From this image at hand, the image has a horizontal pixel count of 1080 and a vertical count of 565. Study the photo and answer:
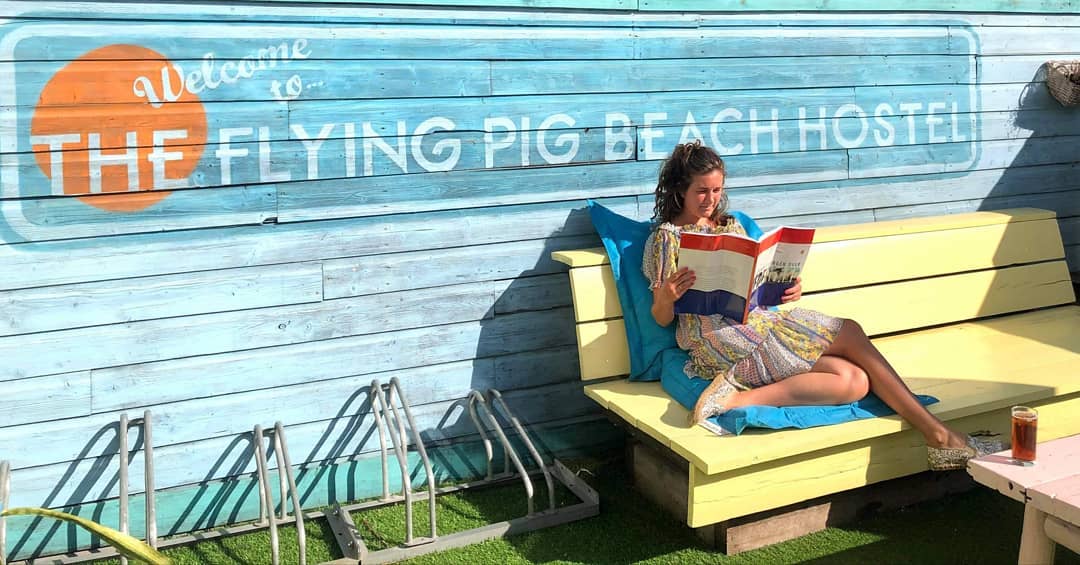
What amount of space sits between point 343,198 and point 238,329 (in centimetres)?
61

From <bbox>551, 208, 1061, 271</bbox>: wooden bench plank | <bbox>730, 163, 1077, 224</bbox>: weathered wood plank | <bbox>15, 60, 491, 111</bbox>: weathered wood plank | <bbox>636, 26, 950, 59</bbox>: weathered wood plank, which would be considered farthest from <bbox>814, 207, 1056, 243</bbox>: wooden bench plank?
<bbox>15, 60, 491, 111</bbox>: weathered wood plank

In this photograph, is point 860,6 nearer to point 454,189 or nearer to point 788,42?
point 788,42

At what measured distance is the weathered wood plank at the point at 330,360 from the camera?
3266 millimetres

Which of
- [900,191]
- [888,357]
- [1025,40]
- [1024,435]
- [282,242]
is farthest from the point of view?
[1025,40]

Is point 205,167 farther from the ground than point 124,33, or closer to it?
closer to it

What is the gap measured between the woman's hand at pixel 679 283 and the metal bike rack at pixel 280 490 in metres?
1.43

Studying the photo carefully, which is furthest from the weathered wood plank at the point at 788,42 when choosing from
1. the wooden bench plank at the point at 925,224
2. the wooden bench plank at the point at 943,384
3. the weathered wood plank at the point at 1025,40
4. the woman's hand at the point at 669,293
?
the wooden bench plank at the point at 943,384

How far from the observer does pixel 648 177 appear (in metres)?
4.02

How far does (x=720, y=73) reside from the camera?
409 cm

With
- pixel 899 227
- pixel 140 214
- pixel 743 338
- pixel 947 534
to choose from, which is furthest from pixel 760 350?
pixel 140 214

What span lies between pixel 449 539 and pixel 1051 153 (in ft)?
12.5

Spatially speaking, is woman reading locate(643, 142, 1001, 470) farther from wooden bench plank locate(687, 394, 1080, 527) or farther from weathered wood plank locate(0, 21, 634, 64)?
weathered wood plank locate(0, 21, 634, 64)

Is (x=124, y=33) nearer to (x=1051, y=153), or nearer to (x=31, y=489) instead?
(x=31, y=489)

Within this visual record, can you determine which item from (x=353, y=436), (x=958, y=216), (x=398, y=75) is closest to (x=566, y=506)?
(x=353, y=436)
